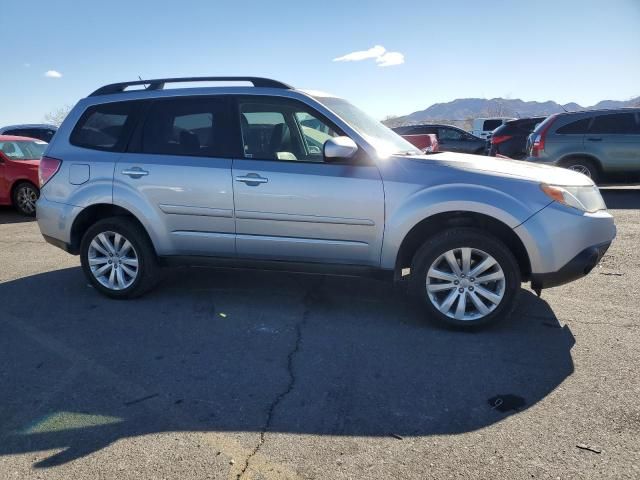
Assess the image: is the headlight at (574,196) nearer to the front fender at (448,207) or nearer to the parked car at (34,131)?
the front fender at (448,207)

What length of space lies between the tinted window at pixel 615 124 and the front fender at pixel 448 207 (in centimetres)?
812

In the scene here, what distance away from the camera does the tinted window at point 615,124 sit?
10625mm

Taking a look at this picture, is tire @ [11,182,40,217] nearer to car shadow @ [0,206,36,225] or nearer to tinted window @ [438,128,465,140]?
car shadow @ [0,206,36,225]

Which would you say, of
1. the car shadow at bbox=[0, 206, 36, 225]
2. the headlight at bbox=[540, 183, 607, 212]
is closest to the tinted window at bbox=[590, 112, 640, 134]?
the headlight at bbox=[540, 183, 607, 212]

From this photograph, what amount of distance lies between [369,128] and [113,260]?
106 inches

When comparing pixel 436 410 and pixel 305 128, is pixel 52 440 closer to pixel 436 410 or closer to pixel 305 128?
pixel 436 410

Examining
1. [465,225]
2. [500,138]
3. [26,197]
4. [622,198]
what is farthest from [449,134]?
[465,225]

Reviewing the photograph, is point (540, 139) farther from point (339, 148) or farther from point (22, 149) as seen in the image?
point (22, 149)

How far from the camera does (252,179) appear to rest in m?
4.41

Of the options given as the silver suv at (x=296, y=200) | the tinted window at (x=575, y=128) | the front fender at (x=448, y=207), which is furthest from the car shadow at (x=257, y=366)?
the tinted window at (x=575, y=128)

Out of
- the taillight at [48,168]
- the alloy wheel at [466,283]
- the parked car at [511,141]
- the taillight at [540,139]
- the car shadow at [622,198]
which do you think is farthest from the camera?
the parked car at [511,141]

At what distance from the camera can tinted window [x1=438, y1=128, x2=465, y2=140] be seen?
17797 millimetres

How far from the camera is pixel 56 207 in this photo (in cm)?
505

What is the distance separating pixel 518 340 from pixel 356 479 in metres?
2.05
